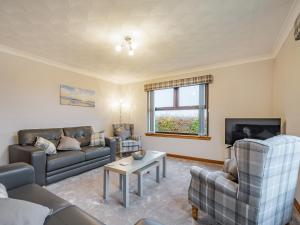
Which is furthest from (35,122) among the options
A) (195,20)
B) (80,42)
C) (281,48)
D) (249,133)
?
(281,48)

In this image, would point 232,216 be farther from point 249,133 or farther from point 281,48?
point 281,48

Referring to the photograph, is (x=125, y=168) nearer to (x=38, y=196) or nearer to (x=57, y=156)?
(x=38, y=196)

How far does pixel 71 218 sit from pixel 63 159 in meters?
1.90

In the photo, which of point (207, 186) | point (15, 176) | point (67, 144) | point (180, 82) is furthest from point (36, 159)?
point (180, 82)

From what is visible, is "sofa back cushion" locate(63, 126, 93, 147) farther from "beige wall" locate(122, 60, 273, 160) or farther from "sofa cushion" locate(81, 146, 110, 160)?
"beige wall" locate(122, 60, 273, 160)

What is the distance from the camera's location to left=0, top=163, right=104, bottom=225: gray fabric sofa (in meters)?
1.05

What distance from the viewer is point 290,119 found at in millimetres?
2207

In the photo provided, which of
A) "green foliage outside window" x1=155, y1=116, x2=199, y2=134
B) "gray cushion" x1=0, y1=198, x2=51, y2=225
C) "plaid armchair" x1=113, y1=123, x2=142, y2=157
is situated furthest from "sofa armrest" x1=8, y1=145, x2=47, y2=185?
"green foliage outside window" x1=155, y1=116, x2=199, y2=134

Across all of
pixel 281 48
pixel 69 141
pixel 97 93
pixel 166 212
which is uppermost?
pixel 281 48

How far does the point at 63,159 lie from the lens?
2.70m

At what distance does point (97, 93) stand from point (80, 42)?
2.14m

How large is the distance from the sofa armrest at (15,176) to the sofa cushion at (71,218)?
2.54ft

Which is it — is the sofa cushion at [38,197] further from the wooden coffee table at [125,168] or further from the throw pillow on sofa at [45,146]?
the throw pillow on sofa at [45,146]

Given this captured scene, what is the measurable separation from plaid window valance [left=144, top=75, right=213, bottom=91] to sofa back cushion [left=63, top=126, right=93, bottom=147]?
217 cm
